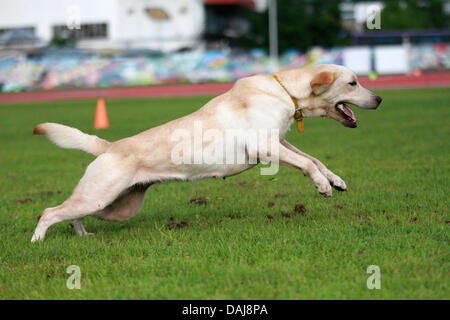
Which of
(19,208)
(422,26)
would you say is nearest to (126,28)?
(422,26)

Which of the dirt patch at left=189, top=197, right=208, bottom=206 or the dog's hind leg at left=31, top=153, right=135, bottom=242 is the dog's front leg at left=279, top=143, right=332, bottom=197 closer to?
the dog's hind leg at left=31, top=153, right=135, bottom=242

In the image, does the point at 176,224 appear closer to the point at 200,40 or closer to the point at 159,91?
the point at 159,91

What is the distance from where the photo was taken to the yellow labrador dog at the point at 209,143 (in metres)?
6.25

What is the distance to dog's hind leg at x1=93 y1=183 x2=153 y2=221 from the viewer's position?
6.73 metres

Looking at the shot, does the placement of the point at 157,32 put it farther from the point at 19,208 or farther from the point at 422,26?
the point at 19,208

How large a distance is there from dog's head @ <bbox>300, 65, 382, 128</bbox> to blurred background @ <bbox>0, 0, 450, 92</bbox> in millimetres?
43280

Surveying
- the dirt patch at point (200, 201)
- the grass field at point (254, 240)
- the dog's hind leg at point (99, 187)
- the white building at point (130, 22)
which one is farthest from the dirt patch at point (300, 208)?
the white building at point (130, 22)

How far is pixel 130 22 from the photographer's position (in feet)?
210

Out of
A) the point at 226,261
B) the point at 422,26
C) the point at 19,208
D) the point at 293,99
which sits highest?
the point at 293,99

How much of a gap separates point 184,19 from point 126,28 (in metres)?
6.33

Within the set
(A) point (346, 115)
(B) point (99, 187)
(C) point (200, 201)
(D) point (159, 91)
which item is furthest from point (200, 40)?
(B) point (99, 187)

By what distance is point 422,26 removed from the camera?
7269cm

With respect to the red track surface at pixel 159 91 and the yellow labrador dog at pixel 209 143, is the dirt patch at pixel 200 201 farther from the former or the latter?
the red track surface at pixel 159 91

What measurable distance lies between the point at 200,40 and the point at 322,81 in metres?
60.2
